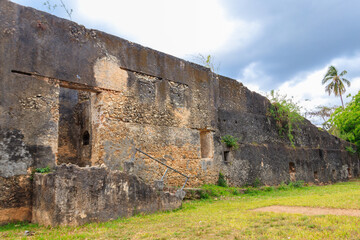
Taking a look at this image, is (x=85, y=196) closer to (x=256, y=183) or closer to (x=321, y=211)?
(x=321, y=211)

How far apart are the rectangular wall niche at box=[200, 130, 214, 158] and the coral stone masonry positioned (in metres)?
0.04

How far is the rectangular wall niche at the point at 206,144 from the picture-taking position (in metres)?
11.9

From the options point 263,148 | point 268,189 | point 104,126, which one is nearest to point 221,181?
point 268,189

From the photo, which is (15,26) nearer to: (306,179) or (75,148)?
(75,148)

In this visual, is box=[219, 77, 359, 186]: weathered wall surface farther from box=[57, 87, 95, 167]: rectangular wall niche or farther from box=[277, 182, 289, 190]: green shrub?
box=[57, 87, 95, 167]: rectangular wall niche

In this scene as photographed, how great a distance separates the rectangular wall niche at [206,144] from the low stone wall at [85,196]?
5.11m

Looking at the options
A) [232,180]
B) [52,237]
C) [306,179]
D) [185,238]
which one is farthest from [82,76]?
[306,179]

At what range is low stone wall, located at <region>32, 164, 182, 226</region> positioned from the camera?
228 inches

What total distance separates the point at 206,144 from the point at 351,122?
14.5 m

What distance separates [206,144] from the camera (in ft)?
39.7

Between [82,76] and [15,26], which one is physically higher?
[15,26]

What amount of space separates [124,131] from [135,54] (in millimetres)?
2585

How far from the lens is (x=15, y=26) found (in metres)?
7.43

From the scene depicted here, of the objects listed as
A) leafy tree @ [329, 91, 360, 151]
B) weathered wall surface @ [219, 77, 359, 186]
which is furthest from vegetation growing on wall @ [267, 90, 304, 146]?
leafy tree @ [329, 91, 360, 151]
